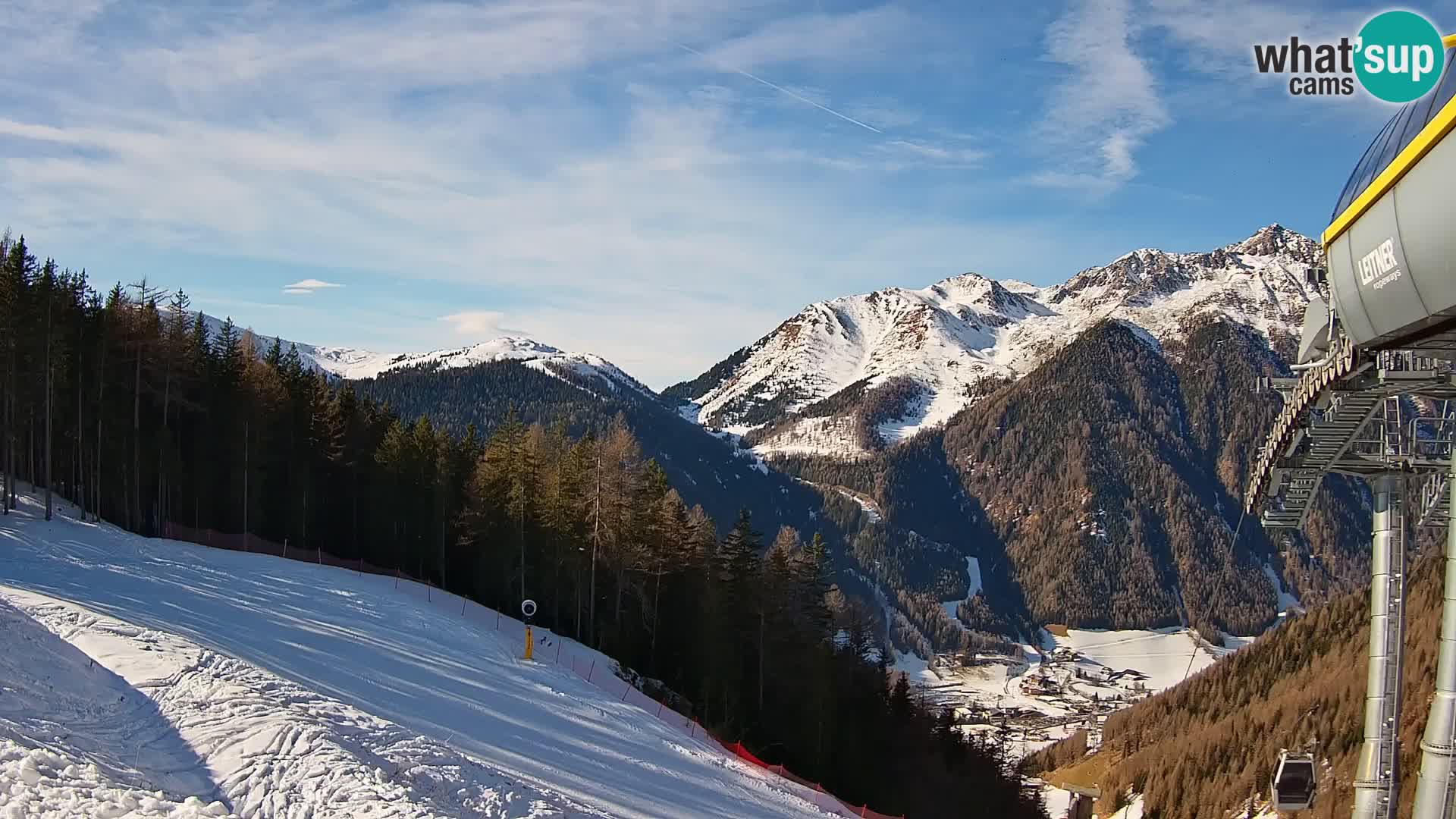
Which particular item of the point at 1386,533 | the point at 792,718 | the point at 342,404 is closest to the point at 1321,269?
the point at 1386,533

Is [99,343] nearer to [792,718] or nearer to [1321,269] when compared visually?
[792,718]

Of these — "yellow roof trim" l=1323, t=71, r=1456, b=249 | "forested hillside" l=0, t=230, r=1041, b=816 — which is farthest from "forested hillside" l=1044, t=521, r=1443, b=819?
"yellow roof trim" l=1323, t=71, r=1456, b=249

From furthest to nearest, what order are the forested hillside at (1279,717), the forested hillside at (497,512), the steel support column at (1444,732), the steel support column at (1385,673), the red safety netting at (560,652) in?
the forested hillside at (497,512), the forested hillside at (1279,717), the red safety netting at (560,652), the steel support column at (1385,673), the steel support column at (1444,732)

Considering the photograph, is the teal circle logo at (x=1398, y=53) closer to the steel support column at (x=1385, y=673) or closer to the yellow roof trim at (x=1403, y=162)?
the yellow roof trim at (x=1403, y=162)

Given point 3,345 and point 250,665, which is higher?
point 3,345

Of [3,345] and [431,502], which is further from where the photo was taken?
[431,502]

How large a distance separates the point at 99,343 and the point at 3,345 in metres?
5.42

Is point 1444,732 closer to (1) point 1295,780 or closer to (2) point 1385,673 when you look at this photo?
(2) point 1385,673

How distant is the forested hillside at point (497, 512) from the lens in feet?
127

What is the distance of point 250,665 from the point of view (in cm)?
1744

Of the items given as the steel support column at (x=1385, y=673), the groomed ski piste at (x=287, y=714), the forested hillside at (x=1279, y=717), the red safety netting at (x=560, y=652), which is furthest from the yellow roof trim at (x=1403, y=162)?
the forested hillside at (x=1279, y=717)

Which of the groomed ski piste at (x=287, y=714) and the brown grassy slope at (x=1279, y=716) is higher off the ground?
the groomed ski piste at (x=287, y=714)

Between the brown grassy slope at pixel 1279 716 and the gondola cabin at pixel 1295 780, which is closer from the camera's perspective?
the gondola cabin at pixel 1295 780

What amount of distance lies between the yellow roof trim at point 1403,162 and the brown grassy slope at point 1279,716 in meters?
29.7
